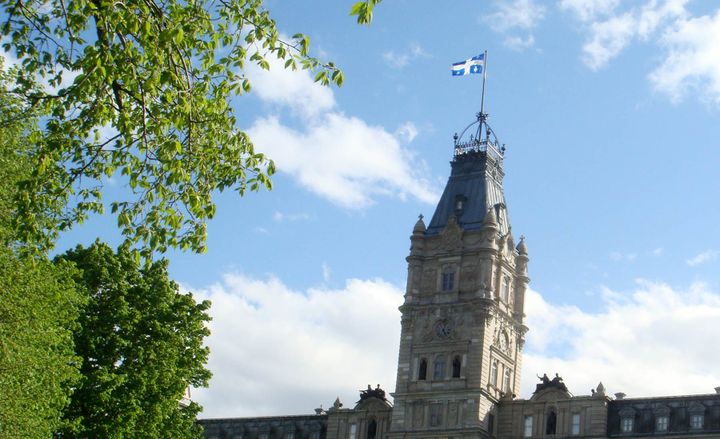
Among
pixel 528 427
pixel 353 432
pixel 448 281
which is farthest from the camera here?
pixel 353 432

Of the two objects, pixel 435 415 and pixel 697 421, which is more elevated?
pixel 697 421

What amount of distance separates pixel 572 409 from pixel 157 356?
152 ft

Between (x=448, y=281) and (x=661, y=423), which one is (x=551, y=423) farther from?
(x=448, y=281)

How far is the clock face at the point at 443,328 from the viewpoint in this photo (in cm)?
9668

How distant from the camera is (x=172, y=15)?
21.6 metres

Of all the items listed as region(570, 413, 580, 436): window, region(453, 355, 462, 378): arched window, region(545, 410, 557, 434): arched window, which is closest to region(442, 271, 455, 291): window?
region(453, 355, 462, 378): arched window

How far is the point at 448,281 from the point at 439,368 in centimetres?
740

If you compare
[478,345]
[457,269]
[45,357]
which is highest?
[457,269]

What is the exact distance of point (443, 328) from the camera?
97125 millimetres

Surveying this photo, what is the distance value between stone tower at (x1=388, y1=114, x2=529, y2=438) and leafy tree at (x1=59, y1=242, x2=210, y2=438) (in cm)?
3913

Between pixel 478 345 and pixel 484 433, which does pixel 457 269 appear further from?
pixel 484 433

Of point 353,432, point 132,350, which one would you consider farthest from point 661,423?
point 132,350

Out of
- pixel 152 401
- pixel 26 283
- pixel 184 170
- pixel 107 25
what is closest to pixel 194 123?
pixel 184 170

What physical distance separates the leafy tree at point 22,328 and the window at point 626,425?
180 ft
